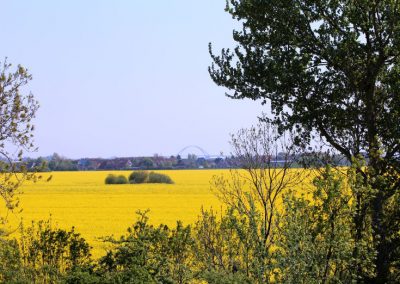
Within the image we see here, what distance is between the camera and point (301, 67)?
1491cm

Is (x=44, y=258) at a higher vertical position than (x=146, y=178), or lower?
lower

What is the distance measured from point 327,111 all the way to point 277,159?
1663 millimetres

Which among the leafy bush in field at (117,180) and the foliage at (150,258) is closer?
the foliage at (150,258)

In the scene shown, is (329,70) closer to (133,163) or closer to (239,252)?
(239,252)

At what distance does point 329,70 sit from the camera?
50.1 ft

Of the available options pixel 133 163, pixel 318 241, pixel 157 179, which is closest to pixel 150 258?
pixel 318 241

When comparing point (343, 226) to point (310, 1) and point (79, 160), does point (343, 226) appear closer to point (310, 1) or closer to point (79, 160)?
point (310, 1)

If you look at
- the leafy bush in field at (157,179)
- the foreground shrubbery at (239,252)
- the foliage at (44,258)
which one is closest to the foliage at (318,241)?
the foreground shrubbery at (239,252)

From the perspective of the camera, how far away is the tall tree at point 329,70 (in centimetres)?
1424

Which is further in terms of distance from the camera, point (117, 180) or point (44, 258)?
point (117, 180)

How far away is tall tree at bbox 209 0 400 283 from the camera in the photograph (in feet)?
46.7

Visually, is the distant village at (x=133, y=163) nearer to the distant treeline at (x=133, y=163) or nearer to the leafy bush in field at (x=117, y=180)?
the distant treeline at (x=133, y=163)

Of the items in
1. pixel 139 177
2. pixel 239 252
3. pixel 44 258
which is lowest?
pixel 44 258

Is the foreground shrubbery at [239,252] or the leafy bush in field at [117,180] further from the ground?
the leafy bush in field at [117,180]
